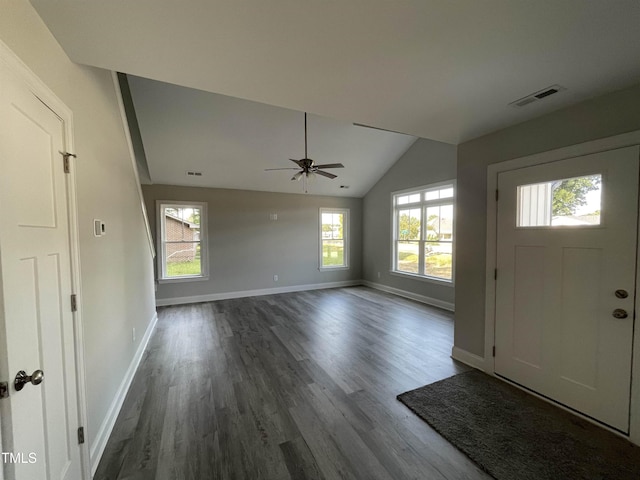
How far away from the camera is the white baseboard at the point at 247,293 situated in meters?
5.22

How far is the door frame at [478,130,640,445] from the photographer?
5.74 feet

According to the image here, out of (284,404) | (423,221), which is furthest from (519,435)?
(423,221)

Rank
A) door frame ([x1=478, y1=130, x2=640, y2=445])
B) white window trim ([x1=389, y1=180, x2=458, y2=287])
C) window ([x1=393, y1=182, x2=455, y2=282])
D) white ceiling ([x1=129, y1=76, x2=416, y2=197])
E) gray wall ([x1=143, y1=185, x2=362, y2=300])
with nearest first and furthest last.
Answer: door frame ([x1=478, y1=130, x2=640, y2=445]) → white ceiling ([x1=129, y1=76, x2=416, y2=197]) → white window trim ([x1=389, y1=180, x2=458, y2=287]) → window ([x1=393, y1=182, x2=455, y2=282]) → gray wall ([x1=143, y1=185, x2=362, y2=300])

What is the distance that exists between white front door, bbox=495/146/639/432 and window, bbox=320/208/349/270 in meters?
4.56

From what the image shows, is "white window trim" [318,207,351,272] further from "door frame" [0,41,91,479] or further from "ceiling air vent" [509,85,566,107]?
"door frame" [0,41,91,479]

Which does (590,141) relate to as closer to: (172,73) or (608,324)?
(608,324)

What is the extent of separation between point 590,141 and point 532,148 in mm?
375

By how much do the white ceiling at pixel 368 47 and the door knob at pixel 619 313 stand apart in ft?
5.14

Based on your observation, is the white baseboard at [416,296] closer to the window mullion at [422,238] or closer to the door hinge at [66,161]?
the window mullion at [422,238]

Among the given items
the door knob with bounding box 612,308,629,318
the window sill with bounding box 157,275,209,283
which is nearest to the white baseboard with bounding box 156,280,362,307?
the window sill with bounding box 157,275,209,283

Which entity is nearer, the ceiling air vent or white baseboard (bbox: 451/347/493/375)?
the ceiling air vent

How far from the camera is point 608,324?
1876mm

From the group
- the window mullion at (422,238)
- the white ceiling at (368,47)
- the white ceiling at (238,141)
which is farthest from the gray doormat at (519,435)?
the white ceiling at (238,141)

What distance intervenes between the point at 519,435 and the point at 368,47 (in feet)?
9.01
